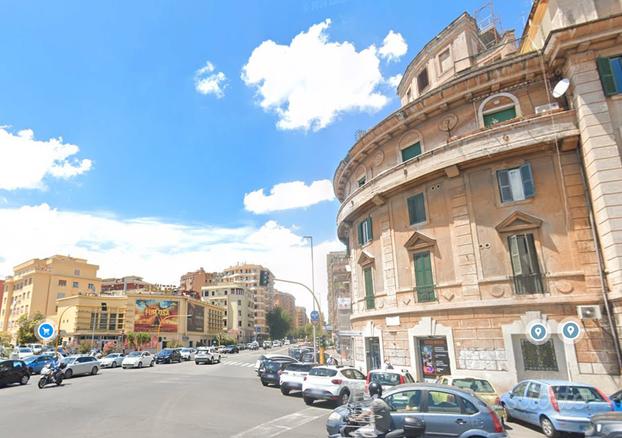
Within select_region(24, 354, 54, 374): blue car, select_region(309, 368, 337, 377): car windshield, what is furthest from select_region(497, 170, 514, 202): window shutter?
select_region(24, 354, 54, 374): blue car

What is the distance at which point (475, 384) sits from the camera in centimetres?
1321

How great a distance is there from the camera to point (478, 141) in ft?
58.7

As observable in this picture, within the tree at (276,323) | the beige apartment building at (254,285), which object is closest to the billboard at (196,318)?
A: the beige apartment building at (254,285)

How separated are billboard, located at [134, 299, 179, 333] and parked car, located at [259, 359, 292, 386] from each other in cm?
6143

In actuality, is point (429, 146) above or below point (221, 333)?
above

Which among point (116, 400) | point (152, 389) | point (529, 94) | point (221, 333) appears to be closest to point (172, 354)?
point (152, 389)

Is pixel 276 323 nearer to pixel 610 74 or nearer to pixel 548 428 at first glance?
pixel 610 74

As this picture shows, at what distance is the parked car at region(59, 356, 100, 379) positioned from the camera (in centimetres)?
2678

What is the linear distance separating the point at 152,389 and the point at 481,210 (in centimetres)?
1715

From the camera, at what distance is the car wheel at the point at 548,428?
35.2 ft

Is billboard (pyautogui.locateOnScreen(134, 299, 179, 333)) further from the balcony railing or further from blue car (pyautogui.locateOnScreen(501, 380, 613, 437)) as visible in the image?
blue car (pyautogui.locateOnScreen(501, 380, 613, 437))

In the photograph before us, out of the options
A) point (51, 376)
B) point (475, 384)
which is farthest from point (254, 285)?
point (475, 384)

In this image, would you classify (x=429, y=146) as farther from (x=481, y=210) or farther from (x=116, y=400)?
(x=116, y=400)

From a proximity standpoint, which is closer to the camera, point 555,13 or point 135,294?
point 555,13
